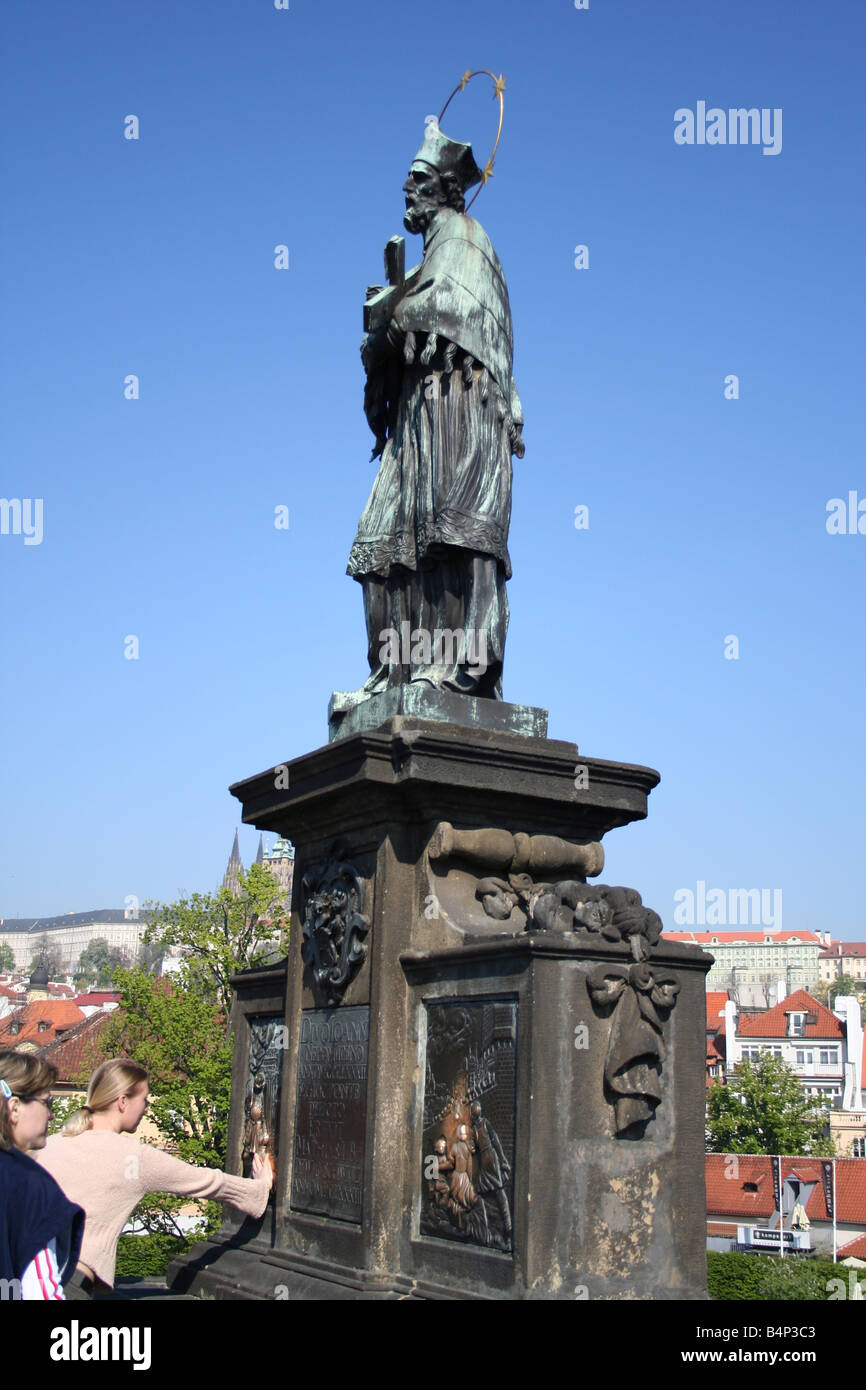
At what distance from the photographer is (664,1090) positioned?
17.3 ft

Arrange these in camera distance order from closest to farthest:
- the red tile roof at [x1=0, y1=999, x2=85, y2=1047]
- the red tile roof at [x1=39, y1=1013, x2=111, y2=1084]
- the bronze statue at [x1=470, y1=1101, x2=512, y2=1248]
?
the bronze statue at [x1=470, y1=1101, x2=512, y2=1248] < the red tile roof at [x1=39, y1=1013, x2=111, y2=1084] < the red tile roof at [x1=0, y1=999, x2=85, y2=1047]

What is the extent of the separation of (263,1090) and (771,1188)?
44.5 m

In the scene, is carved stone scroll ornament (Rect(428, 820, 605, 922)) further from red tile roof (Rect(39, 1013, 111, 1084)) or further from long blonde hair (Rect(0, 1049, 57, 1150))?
red tile roof (Rect(39, 1013, 111, 1084))

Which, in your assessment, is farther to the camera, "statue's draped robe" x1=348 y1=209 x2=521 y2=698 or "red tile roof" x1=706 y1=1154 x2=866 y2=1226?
"red tile roof" x1=706 y1=1154 x2=866 y2=1226

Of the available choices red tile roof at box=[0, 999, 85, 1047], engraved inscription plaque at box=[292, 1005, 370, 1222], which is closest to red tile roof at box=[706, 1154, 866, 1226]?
red tile roof at box=[0, 999, 85, 1047]

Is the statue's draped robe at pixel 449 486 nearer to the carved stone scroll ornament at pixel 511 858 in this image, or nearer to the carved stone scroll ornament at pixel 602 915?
the carved stone scroll ornament at pixel 511 858

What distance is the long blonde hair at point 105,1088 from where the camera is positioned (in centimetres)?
481

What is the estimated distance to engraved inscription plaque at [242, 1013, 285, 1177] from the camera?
6.86 metres

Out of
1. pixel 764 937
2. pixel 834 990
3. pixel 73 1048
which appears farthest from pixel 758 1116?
pixel 764 937

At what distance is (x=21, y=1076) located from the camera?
4035mm

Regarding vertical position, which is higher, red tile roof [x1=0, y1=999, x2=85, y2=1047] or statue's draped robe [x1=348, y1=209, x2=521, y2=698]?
statue's draped robe [x1=348, y1=209, x2=521, y2=698]

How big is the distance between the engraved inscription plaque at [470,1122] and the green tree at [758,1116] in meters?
51.1

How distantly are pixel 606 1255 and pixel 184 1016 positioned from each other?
29669 millimetres

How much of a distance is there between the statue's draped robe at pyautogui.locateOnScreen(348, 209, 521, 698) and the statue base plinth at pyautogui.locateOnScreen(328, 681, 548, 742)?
0.16 metres
